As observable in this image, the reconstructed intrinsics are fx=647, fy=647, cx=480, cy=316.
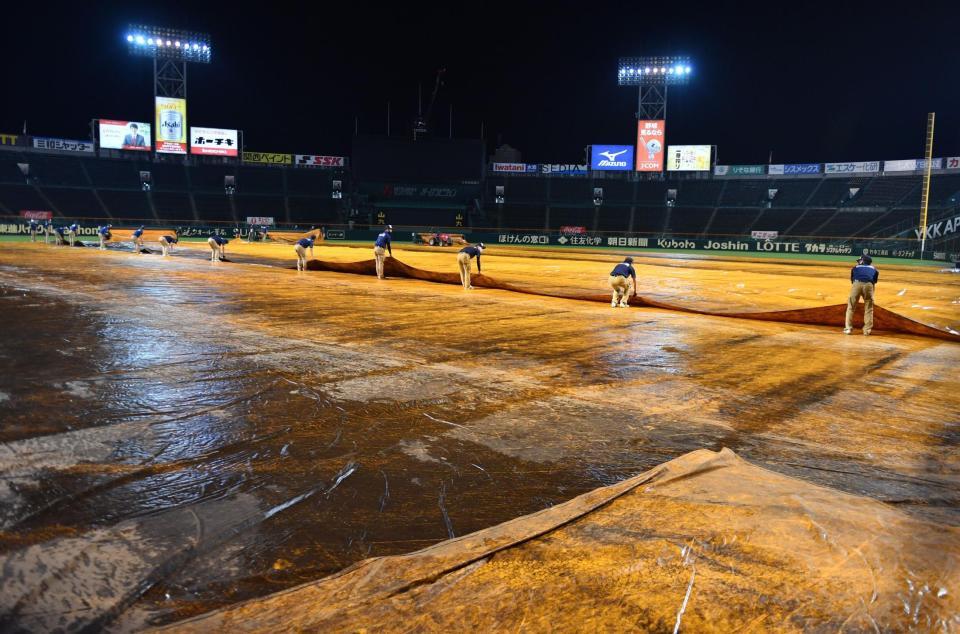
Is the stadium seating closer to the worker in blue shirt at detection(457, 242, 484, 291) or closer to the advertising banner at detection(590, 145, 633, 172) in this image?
the advertising banner at detection(590, 145, 633, 172)

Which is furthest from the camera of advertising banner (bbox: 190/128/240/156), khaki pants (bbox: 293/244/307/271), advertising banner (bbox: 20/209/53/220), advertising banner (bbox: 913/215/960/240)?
advertising banner (bbox: 190/128/240/156)

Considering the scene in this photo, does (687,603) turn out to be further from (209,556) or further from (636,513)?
(209,556)

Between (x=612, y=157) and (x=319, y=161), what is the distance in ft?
99.7

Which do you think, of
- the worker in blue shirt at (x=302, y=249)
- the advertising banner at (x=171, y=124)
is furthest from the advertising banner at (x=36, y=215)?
the worker in blue shirt at (x=302, y=249)

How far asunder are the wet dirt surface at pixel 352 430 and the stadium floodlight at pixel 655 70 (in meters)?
57.5

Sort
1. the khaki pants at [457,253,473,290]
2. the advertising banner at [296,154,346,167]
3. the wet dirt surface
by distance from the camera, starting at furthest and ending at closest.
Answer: the advertising banner at [296,154,346,167]
the khaki pants at [457,253,473,290]
the wet dirt surface

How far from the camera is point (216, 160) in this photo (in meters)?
65.2

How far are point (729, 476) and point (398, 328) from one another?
7.91 m

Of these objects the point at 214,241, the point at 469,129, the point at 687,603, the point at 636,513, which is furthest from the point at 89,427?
the point at 469,129

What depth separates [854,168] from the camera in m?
59.5

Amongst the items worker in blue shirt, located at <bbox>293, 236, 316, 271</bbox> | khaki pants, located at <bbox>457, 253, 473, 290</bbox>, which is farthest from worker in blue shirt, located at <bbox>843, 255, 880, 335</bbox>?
worker in blue shirt, located at <bbox>293, 236, 316, 271</bbox>

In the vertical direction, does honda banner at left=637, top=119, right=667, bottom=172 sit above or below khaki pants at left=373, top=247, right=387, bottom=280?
above

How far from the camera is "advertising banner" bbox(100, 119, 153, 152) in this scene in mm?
58656

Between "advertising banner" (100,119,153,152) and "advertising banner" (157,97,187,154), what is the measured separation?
5.89 ft
